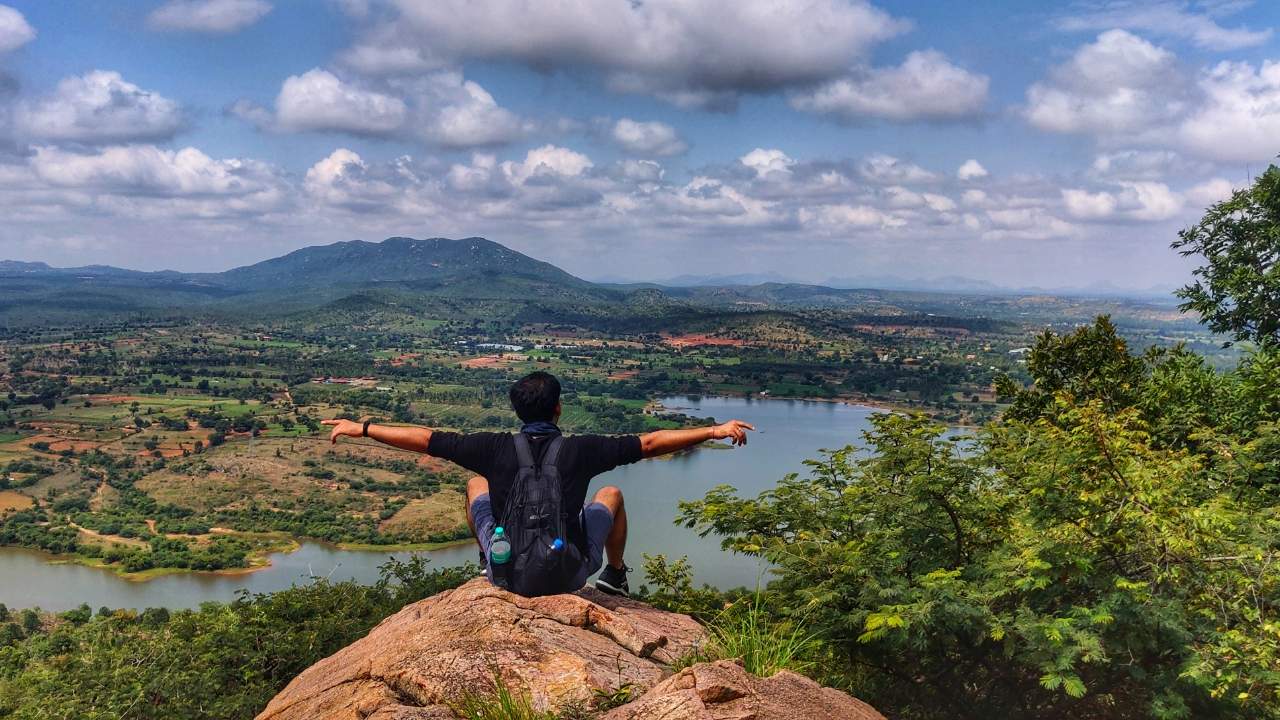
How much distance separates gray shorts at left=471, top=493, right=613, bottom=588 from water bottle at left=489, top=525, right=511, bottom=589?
6cm

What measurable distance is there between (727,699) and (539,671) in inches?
43.7

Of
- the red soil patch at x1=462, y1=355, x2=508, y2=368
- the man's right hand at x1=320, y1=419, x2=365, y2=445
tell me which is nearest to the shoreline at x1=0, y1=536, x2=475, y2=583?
the man's right hand at x1=320, y1=419, x2=365, y2=445

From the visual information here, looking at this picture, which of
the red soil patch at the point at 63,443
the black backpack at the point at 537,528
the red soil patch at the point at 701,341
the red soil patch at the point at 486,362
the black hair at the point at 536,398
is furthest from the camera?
the red soil patch at the point at 701,341

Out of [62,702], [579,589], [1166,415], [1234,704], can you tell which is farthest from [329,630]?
[1166,415]

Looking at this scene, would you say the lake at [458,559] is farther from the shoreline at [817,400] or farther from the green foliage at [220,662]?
the shoreline at [817,400]

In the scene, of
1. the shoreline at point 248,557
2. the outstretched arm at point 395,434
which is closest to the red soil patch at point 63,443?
the shoreline at point 248,557

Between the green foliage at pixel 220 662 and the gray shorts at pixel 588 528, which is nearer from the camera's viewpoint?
the gray shorts at pixel 588 528

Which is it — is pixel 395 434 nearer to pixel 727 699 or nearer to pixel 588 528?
pixel 588 528

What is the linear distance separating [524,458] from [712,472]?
66546 mm

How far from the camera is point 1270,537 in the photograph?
5.16 m

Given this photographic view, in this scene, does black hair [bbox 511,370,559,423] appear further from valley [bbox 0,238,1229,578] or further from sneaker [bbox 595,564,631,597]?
valley [bbox 0,238,1229,578]

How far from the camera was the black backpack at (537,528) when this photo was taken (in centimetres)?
432

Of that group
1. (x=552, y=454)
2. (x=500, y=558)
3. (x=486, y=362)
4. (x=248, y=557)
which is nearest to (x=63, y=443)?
(x=248, y=557)

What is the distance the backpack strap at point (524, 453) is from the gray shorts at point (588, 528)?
0.49 meters
